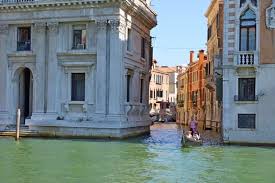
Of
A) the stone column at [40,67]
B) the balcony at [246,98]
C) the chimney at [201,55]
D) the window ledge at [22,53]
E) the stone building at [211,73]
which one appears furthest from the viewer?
the chimney at [201,55]

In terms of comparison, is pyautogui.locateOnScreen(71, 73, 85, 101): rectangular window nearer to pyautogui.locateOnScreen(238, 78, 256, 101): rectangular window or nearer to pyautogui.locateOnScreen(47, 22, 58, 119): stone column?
pyautogui.locateOnScreen(47, 22, 58, 119): stone column

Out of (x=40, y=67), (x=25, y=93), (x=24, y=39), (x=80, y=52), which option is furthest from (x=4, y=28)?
(x=80, y=52)

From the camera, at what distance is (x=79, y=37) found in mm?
28062

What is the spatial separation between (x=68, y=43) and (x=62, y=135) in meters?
5.12

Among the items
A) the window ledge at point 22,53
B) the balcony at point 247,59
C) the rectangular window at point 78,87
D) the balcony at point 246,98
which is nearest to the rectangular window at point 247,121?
the balcony at point 246,98

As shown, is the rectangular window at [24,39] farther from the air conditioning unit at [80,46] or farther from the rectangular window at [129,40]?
the rectangular window at [129,40]

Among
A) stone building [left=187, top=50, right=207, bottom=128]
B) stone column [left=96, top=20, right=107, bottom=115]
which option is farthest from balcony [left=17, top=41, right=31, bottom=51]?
stone building [left=187, top=50, right=207, bottom=128]

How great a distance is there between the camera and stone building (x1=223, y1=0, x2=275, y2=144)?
877 inches

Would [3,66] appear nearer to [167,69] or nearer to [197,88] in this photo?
[197,88]

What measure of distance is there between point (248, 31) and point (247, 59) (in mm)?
1299

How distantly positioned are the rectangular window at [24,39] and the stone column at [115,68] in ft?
17.3

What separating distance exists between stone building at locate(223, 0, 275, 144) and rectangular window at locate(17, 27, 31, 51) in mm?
11987

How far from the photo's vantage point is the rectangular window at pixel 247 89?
2259 cm

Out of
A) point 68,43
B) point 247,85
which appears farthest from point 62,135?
point 247,85
